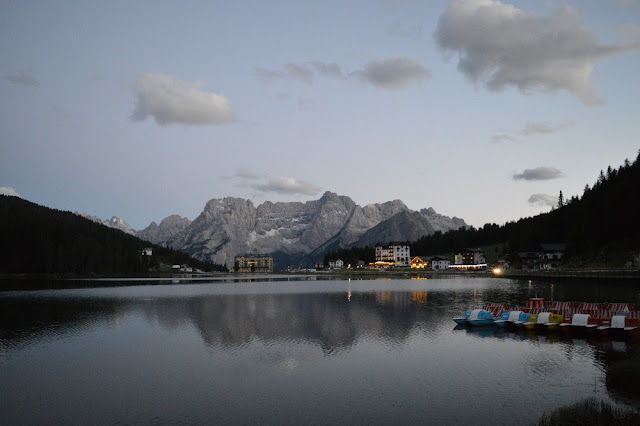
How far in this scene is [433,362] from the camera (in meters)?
42.6

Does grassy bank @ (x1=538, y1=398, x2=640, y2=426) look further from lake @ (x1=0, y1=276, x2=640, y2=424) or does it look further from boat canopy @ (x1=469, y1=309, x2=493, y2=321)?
boat canopy @ (x1=469, y1=309, x2=493, y2=321)

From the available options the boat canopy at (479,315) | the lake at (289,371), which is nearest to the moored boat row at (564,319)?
the boat canopy at (479,315)

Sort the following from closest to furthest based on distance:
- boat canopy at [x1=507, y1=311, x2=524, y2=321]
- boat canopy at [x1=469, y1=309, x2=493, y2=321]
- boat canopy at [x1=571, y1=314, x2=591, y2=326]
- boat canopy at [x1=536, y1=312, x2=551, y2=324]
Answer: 1. boat canopy at [x1=571, y1=314, x2=591, y2=326]
2. boat canopy at [x1=536, y1=312, x2=551, y2=324]
3. boat canopy at [x1=507, y1=311, x2=524, y2=321]
4. boat canopy at [x1=469, y1=309, x2=493, y2=321]

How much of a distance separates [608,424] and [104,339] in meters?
51.6

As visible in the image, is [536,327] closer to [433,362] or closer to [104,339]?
[433,362]

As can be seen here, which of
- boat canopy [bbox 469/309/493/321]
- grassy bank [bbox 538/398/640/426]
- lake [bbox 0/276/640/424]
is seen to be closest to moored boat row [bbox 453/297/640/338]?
boat canopy [bbox 469/309/493/321]

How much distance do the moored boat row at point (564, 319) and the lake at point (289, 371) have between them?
2.60 metres

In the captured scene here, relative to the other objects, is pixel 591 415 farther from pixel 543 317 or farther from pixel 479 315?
pixel 479 315

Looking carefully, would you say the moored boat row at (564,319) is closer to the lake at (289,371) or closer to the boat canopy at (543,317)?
the boat canopy at (543,317)

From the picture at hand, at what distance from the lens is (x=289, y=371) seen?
3928 cm

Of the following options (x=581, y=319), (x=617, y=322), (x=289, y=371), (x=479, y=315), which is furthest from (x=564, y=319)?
(x=289, y=371)

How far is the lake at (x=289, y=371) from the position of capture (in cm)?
2886

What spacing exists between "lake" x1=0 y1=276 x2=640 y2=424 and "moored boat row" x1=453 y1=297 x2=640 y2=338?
2601 millimetres

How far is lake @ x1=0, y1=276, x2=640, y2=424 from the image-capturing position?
28859mm
